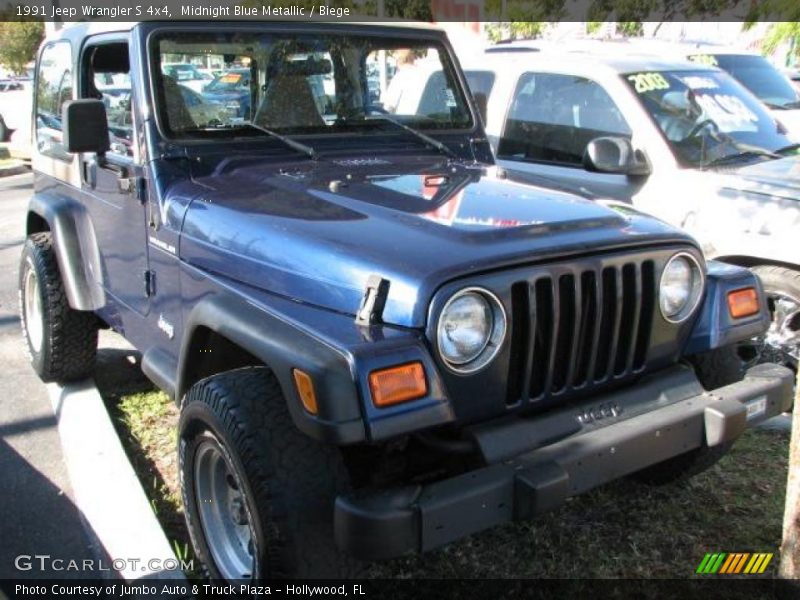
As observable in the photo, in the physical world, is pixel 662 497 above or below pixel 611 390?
below

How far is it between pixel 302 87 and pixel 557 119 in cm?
221

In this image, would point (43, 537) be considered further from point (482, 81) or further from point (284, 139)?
point (482, 81)

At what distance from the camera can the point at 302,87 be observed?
146 inches

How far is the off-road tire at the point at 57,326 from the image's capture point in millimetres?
4410

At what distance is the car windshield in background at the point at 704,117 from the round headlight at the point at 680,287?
6.66 ft

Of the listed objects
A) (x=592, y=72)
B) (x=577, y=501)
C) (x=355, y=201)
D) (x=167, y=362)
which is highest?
(x=592, y=72)

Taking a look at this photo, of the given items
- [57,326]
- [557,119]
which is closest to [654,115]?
[557,119]

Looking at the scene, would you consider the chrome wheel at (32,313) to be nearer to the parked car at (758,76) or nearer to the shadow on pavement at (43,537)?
the shadow on pavement at (43,537)

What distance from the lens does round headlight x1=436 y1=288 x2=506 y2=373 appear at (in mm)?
2319

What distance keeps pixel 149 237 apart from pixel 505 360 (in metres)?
1.73

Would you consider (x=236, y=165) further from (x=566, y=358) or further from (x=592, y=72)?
(x=592, y=72)

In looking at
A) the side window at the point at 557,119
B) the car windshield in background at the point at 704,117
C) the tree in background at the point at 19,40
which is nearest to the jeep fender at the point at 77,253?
the side window at the point at 557,119

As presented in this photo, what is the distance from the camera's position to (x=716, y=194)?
4430 millimetres

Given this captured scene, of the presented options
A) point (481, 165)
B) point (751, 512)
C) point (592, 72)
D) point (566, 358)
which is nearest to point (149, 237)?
point (481, 165)
